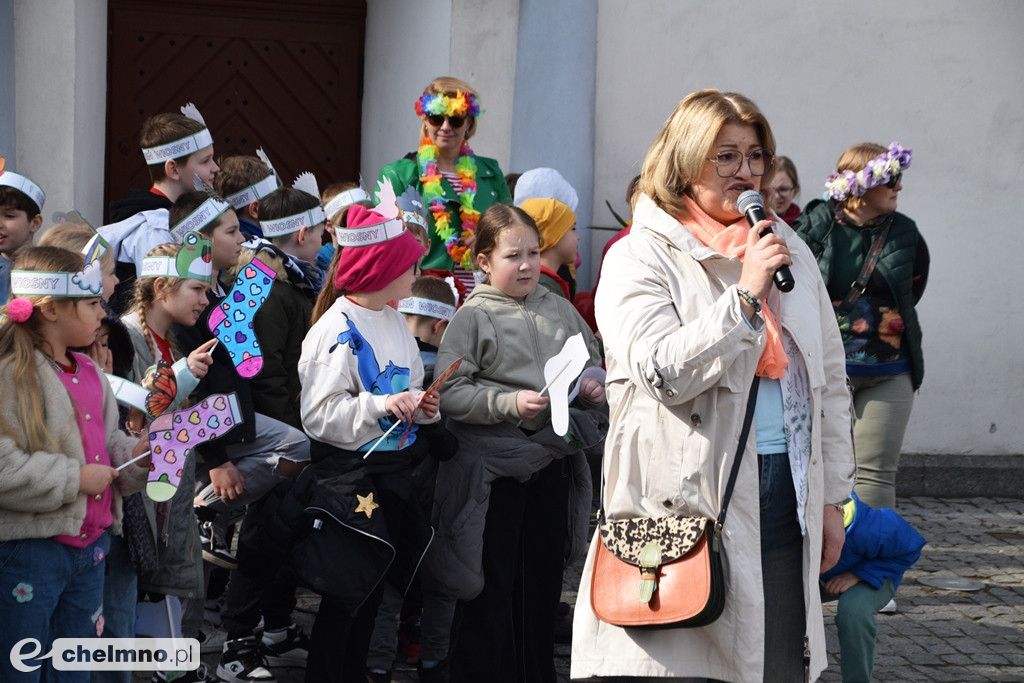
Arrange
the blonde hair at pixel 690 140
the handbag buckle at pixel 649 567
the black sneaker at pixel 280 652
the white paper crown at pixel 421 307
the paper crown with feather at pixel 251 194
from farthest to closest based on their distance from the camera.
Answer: the paper crown with feather at pixel 251 194, the white paper crown at pixel 421 307, the black sneaker at pixel 280 652, the blonde hair at pixel 690 140, the handbag buckle at pixel 649 567

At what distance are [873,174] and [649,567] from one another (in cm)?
367

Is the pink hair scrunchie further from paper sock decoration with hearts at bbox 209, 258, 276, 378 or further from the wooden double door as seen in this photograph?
the wooden double door

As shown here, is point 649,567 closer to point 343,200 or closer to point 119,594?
point 119,594

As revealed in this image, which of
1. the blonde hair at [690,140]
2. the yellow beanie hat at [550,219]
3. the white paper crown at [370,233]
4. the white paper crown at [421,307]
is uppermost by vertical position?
the blonde hair at [690,140]

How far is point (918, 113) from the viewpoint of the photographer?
363 inches

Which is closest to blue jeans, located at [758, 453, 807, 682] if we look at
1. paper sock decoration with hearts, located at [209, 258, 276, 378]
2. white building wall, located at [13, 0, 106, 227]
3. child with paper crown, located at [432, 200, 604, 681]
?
child with paper crown, located at [432, 200, 604, 681]

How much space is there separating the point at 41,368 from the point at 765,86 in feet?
20.6

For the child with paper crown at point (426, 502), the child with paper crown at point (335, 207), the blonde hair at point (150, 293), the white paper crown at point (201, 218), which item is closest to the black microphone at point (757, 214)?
the child with paper crown at point (426, 502)

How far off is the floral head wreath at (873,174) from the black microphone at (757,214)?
318 cm

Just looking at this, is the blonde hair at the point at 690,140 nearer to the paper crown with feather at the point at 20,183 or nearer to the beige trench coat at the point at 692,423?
A: the beige trench coat at the point at 692,423

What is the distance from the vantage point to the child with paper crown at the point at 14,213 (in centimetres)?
494

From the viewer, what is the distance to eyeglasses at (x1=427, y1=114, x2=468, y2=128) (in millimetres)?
6633

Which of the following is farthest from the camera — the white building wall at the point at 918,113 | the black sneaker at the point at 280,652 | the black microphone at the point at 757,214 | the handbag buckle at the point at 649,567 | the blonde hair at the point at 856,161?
the white building wall at the point at 918,113

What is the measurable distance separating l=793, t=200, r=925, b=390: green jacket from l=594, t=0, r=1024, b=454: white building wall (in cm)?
237
